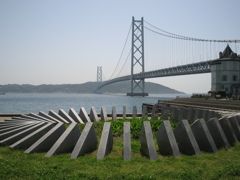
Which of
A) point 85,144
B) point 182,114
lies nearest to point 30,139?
point 85,144

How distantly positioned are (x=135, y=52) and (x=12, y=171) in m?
57.8

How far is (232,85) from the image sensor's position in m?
32.0

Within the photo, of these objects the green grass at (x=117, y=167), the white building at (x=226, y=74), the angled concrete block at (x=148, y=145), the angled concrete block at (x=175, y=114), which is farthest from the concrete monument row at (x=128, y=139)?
the white building at (x=226, y=74)

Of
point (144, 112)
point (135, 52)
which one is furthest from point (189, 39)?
point (144, 112)

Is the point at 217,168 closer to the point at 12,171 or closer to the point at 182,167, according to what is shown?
the point at 182,167

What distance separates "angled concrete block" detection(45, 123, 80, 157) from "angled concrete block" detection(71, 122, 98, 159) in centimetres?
22

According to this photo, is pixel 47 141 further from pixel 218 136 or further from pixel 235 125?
pixel 235 125

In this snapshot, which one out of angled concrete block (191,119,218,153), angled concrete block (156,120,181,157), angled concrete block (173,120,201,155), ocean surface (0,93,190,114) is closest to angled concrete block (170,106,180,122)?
angled concrete block (191,119,218,153)

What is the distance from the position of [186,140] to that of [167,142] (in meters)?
0.37

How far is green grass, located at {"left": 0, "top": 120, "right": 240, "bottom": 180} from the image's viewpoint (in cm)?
369

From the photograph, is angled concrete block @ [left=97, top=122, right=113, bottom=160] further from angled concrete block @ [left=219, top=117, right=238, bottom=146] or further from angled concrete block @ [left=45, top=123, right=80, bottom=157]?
angled concrete block @ [left=219, top=117, right=238, bottom=146]

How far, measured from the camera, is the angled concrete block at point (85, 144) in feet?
15.4

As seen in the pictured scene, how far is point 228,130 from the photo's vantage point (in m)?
5.80

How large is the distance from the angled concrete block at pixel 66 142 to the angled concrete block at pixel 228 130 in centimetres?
293
